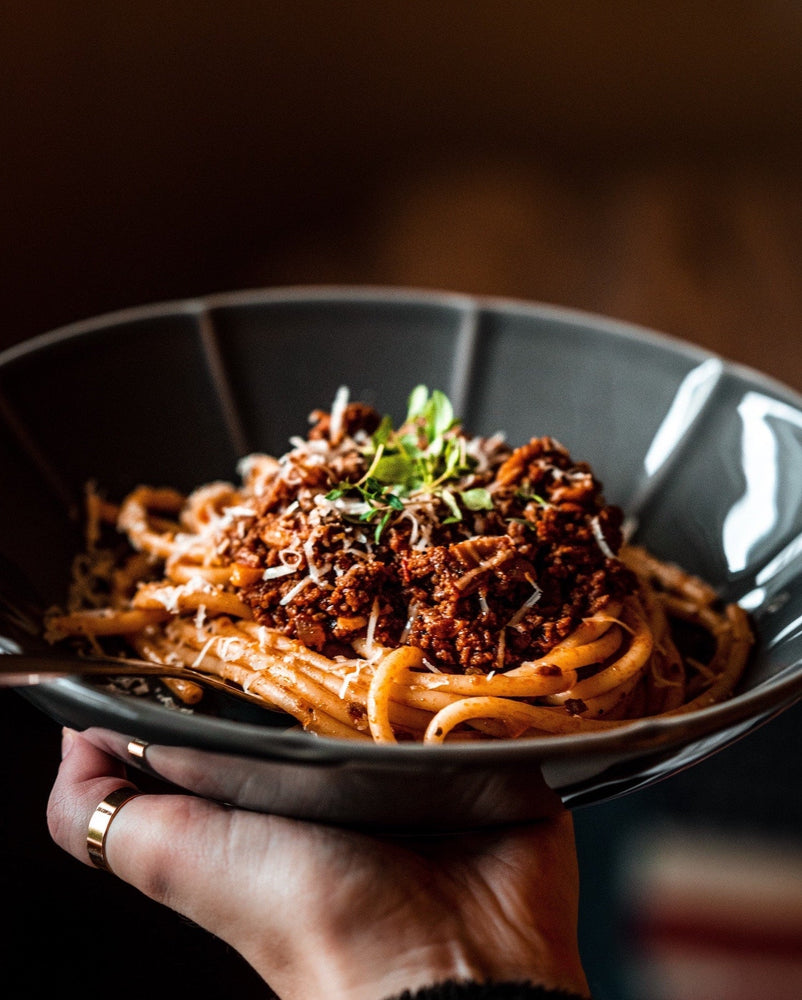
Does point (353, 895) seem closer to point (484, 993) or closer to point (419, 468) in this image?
point (484, 993)

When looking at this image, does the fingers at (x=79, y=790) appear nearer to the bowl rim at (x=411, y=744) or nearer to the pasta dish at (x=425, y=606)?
the pasta dish at (x=425, y=606)

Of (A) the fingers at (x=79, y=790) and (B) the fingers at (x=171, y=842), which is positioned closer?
(B) the fingers at (x=171, y=842)

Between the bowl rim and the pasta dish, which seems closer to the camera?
the bowl rim

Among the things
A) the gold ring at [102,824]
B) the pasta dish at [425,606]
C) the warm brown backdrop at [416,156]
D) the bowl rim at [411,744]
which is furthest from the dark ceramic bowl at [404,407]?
the warm brown backdrop at [416,156]

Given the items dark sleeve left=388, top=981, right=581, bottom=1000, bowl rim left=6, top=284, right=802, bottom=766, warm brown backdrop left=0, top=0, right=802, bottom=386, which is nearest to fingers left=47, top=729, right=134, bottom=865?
bowl rim left=6, top=284, right=802, bottom=766

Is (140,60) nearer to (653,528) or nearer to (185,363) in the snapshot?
(185,363)

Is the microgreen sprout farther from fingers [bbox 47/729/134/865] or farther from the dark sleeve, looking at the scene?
the dark sleeve

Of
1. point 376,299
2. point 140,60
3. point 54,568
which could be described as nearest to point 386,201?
point 140,60
